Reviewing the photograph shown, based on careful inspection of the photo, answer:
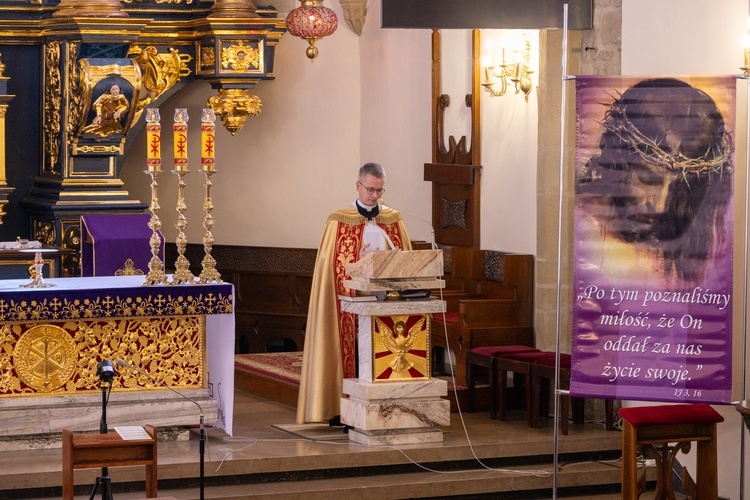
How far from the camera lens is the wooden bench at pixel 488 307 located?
1067 centimetres

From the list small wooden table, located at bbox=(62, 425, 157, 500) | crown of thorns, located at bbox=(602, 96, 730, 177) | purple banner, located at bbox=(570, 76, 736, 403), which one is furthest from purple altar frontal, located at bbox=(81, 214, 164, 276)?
small wooden table, located at bbox=(62, 425, 157, 500)

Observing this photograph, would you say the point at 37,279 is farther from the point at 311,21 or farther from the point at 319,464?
the point at 311,21

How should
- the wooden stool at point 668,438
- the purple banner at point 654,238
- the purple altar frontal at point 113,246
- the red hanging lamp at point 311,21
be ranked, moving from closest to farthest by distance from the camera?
the wooden stool at point 668,438
the purple banner at point 654,238
the purple altar frontal at point 113,246
the red hanging lamp at point 311,21

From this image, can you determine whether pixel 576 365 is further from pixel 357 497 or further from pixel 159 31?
pixel 159 31

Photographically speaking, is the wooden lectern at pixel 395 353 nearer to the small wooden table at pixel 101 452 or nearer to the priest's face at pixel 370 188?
the priest's face at pixel 370 188

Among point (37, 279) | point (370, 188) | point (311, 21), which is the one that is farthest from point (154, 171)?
point (311, 21)

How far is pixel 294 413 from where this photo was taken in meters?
10.4

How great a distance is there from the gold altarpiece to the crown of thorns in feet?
16.8

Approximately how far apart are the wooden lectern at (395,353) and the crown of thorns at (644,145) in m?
1.45

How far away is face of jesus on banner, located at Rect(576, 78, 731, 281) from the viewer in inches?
315

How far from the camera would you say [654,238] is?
802 centimetres

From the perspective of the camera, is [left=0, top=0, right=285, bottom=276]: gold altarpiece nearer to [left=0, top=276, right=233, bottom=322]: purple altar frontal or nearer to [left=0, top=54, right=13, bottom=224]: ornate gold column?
[left=0, top=54, right=13, bottom=224]: ornate gold column

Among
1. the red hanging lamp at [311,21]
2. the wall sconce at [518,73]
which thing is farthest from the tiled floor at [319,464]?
the red hanging lamp at [311,21]

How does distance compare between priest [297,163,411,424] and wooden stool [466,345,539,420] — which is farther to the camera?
wooden stool [466,345,539,420]
